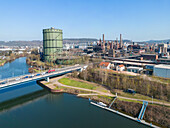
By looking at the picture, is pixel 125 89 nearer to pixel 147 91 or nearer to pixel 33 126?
pixel 147 91

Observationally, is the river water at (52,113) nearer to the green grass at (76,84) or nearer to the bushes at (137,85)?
the green grass at (76,84)

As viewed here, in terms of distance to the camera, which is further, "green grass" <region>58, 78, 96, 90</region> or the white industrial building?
the white industrial building

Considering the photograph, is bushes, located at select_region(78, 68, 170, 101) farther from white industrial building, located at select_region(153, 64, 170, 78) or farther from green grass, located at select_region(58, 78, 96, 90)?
white industrial building, located at select_region(153, 64, 170, 78)

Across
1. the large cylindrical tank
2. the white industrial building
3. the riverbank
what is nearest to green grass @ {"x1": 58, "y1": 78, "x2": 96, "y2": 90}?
the riverbank

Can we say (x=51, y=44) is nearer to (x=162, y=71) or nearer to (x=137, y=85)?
(x=137, y=85)

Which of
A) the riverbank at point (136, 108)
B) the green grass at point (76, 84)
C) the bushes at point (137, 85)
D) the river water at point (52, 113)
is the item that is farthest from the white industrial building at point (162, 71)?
the river water at point (52, 113)

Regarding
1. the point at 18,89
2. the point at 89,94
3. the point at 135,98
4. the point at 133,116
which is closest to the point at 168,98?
the point at 135,98

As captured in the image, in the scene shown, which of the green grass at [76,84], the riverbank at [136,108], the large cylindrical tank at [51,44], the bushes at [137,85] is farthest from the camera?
the large cylindrical tank at [51,44]

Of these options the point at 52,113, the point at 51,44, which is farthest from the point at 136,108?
the point at 51,44
